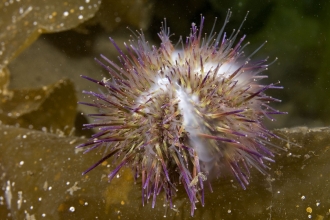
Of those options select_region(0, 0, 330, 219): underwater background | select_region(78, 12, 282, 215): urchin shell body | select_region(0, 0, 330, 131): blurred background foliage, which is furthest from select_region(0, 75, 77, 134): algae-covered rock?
select_region(78, 12, 282, 215): urchin shell body

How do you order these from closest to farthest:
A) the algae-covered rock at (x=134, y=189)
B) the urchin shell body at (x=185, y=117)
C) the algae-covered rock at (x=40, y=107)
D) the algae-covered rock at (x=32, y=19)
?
1. the urchin shell body at (x=185, y=117)
2. the algae-covered rock at (x=134, y=189)
3. the algae-covered rock at (x=32, y=19)
4. the algae-covered rock at (x=40, y=107)

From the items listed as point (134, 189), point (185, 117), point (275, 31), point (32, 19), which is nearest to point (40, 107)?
point (32, 19)

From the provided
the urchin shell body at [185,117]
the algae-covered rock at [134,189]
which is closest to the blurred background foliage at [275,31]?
the algae-covered rock at [134,189]

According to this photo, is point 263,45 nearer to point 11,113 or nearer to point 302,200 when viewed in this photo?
point 302,200

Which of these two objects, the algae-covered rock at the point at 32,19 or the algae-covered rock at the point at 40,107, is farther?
the algae-covered rock at the point at 40,107

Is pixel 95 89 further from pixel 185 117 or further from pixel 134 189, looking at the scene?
pixel 185 117

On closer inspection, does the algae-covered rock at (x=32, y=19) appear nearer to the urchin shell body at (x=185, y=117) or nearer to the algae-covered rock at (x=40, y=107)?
the algae-covered rock at (x=40, y=107)

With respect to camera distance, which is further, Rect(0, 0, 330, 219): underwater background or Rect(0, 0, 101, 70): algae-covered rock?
Rect(0, 0, 101, 70): algae-covered rock

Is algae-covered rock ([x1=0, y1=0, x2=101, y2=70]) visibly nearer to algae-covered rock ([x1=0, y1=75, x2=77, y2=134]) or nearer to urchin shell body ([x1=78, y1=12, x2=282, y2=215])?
algae-covered rock ([x1=0, y1=75, x2=77, y2=134])
